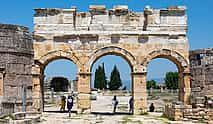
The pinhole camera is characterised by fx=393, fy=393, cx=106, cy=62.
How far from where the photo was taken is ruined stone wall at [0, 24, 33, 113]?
11578mm

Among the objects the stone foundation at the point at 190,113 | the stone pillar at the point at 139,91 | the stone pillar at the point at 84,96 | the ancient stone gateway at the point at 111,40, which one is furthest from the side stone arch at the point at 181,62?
the stone foundation at the point at 190,113

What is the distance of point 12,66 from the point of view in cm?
1173

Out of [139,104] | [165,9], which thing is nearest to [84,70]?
[139,104]

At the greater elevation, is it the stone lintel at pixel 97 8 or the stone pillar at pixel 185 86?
the stone lintel at pixel 97 8

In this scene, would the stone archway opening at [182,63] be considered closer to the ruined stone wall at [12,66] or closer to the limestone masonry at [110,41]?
the limestone masonry at [110,41]

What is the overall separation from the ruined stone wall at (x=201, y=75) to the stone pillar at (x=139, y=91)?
154 inches

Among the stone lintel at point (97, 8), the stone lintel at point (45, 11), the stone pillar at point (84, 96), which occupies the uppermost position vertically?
the stone lintel at point (97, 8)

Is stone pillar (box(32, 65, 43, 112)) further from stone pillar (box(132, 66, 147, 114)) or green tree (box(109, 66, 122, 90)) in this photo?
green tree (box(109, 66, 122, 90))

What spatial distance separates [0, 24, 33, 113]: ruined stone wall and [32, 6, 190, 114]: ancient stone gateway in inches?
336

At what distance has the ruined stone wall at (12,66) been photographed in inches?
456

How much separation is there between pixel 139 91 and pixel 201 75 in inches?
184

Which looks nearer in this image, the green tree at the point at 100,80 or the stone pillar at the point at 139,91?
the stone pillar at the point at 139,91

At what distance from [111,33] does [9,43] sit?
31.7 feet

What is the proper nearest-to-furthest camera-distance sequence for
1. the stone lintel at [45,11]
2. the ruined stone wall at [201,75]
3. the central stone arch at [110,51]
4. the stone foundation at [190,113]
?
the stone foundation at [190,113] < the ruined stone wall at [201,75] < the central stone arch at [110,51] < the stone lintel at [45,11]
